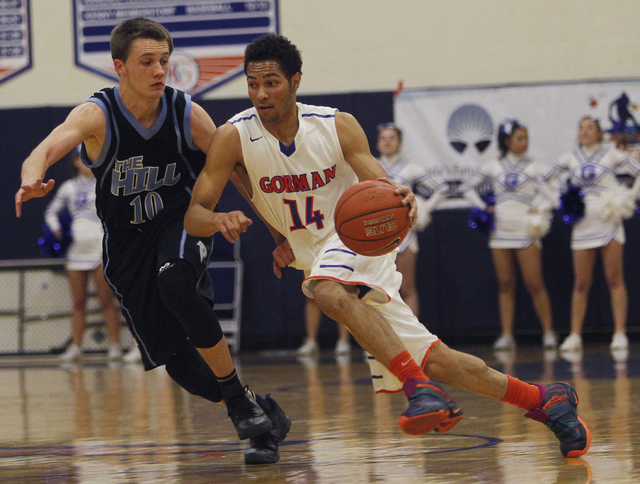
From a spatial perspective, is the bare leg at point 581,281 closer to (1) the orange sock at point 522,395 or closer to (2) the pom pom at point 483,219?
(2) the pom pom at point 483,219

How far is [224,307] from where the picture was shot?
9.09m

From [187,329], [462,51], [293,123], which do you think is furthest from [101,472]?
[462,51]

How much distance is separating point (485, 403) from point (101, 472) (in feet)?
7.72

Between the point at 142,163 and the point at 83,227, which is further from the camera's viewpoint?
the point at 83,227

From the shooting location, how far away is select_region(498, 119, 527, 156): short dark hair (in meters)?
8.48

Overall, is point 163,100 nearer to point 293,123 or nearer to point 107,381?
point 293,123

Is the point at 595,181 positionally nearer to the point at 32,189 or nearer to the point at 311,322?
the point at 311,322

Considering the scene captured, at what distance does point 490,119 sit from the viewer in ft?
30.1

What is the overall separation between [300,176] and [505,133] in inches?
213

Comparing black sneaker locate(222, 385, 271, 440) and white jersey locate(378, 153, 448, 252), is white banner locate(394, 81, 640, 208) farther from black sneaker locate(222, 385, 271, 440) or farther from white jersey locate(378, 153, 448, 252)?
black sneaker locate(222, 385, 271, 440)

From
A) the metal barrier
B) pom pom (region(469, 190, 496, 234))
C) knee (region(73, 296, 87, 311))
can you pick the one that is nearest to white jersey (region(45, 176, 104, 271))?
knee (region(73, 296, 87, 311))

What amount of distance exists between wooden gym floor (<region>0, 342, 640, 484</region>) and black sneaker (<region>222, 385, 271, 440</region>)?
0.45ft

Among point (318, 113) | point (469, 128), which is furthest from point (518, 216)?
point (318, 113)

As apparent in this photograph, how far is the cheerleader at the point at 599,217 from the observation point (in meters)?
→ 7.95
